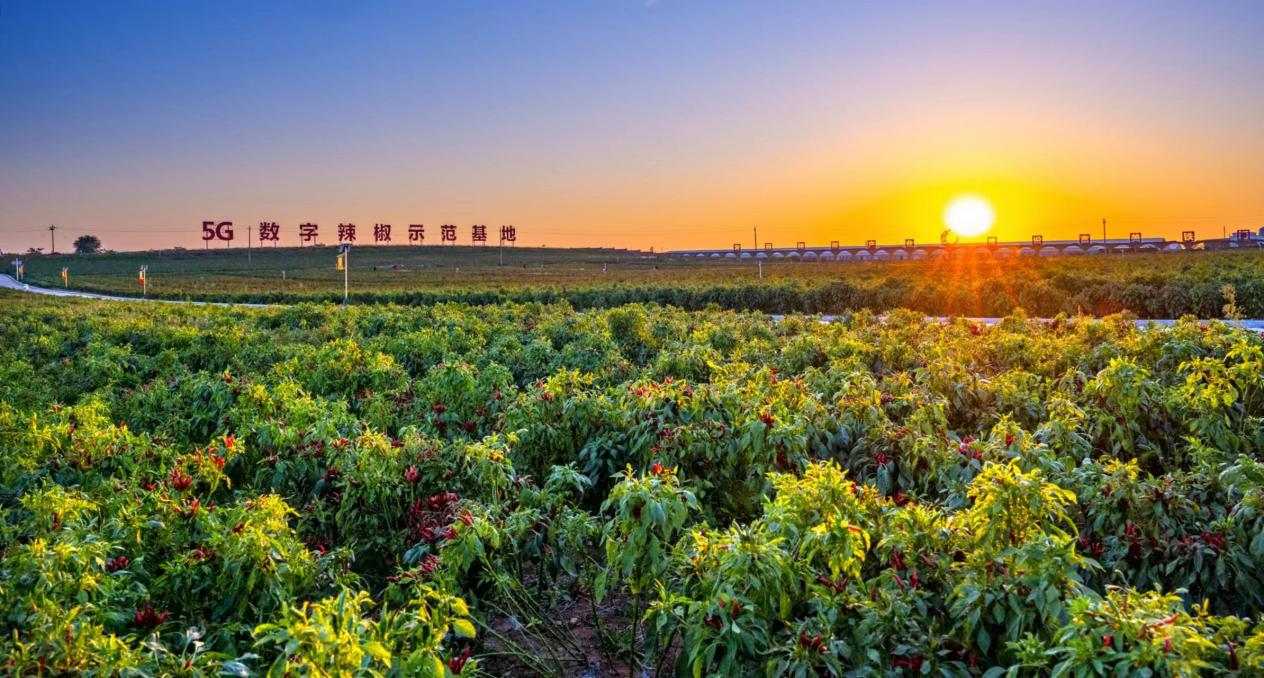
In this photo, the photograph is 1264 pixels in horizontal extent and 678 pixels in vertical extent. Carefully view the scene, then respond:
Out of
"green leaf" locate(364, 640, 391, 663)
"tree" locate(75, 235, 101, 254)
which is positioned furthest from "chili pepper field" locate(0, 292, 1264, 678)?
"tree" locate(75, 235, 101, 254)

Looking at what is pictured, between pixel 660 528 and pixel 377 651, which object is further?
pixel 660 528

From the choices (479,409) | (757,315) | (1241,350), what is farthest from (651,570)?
(757,315)

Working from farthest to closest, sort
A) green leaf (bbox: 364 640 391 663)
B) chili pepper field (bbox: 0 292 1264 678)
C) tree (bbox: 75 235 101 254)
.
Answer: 1. tree (bbox: 75 235 101 254)
2. chili pepper field (bbox: 0 292 1264 678)
3. green leaf (bbox: 364 640 391 663)

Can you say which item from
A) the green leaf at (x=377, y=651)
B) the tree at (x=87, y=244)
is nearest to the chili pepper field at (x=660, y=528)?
the green leaf at (x=377, y=651)

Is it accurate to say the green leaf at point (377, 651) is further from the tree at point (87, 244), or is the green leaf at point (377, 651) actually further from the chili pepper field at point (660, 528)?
the tree at point (87, 244)

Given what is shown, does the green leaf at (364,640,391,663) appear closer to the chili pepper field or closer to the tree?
the chili pepper field

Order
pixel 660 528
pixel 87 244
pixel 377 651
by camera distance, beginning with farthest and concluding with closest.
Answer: pixel 87 244 → pixel 660 528 → pixel 377 651

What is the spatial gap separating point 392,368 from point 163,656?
264 inches

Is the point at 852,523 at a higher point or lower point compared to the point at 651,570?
higher

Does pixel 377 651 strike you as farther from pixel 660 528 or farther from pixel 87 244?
pixel 87 244

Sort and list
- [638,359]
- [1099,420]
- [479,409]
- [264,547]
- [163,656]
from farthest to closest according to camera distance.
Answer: [638,359] < [479,409] < [1099,420] < [264,547] < [163,656]

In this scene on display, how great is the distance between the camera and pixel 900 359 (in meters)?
9.20

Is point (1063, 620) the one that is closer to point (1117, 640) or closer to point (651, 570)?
point (1117, 640)

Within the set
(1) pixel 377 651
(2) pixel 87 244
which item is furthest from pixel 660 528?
(2) pixel 87 244
